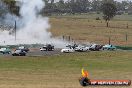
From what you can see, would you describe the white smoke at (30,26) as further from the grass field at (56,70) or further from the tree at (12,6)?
the grass field at (56,70)

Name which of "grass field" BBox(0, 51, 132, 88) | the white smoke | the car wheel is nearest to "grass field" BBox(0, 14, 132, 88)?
"grass field" BBox(0, 51, 132, 88)

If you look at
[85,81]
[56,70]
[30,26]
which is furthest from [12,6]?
[85,81]

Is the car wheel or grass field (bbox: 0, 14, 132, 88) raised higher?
the car wheel

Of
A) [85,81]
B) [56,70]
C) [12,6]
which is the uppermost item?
[12,6]

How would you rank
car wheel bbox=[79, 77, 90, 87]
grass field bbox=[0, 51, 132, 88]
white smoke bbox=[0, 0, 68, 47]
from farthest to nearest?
1. white smoke bbox=[0, 0, 68, 47]
2. grass field bbox=[0, 51, 132, 88]
3. car wheel bbox=[79, 77, 90, 87]

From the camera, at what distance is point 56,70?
6425 cm

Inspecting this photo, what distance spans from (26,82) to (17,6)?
129 meters

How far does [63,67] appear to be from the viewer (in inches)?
2709

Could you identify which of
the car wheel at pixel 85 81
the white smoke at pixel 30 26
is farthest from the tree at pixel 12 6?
the car wheel at pixel 85 81

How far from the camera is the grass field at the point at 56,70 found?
1929 inches

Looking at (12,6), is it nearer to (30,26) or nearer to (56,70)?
(30,26)

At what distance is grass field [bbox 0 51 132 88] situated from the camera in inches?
1929

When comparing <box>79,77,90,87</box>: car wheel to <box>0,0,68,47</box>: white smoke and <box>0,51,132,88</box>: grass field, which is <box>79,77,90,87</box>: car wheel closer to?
<box>0,51,132,88</box>: grass field

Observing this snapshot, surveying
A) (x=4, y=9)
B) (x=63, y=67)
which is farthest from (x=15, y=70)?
(x=4, y=9)
